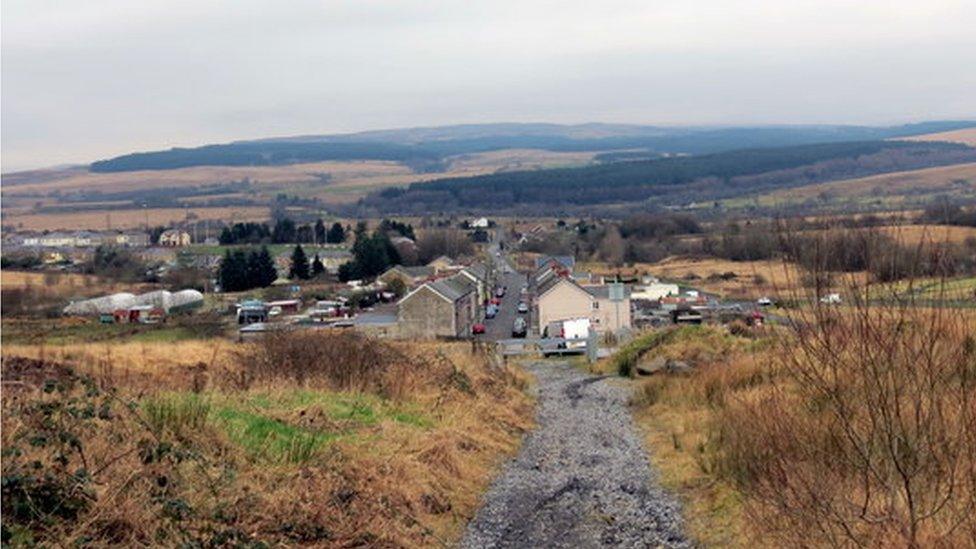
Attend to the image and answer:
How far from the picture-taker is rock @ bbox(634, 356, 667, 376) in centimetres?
2509

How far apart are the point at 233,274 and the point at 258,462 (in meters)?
53.1

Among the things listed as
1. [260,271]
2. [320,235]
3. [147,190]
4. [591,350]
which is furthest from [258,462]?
[147,190]

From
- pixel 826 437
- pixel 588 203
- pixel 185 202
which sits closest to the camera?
pixel 826 437

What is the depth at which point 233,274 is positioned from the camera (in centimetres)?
6069

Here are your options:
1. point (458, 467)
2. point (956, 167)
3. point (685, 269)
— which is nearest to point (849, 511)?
point (458, 467)

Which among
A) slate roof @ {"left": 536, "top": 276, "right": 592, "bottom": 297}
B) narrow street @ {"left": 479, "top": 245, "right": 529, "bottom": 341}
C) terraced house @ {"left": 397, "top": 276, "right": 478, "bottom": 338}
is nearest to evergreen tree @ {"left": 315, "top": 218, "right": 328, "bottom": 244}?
narrow street @ {"left": 479, "top": 245, "right": 529, "bottom": 341}

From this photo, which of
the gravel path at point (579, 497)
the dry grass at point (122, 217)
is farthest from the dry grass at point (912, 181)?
the gravel path at point (579, 497)

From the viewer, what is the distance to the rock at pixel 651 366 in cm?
2509

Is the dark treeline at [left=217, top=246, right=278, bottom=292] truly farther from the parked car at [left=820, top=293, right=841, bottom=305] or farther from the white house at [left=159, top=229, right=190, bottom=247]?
the parked car at [left=820, top=293, right=841, bottom=305]

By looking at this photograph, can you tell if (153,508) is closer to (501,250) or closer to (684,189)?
(501,250)

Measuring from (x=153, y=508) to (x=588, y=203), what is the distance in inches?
5266

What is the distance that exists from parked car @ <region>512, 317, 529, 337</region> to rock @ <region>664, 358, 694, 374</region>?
19449 millimetres

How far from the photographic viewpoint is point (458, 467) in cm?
1130

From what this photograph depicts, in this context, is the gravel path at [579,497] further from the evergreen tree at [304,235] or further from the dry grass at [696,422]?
the evergreen tree at [304,235]
